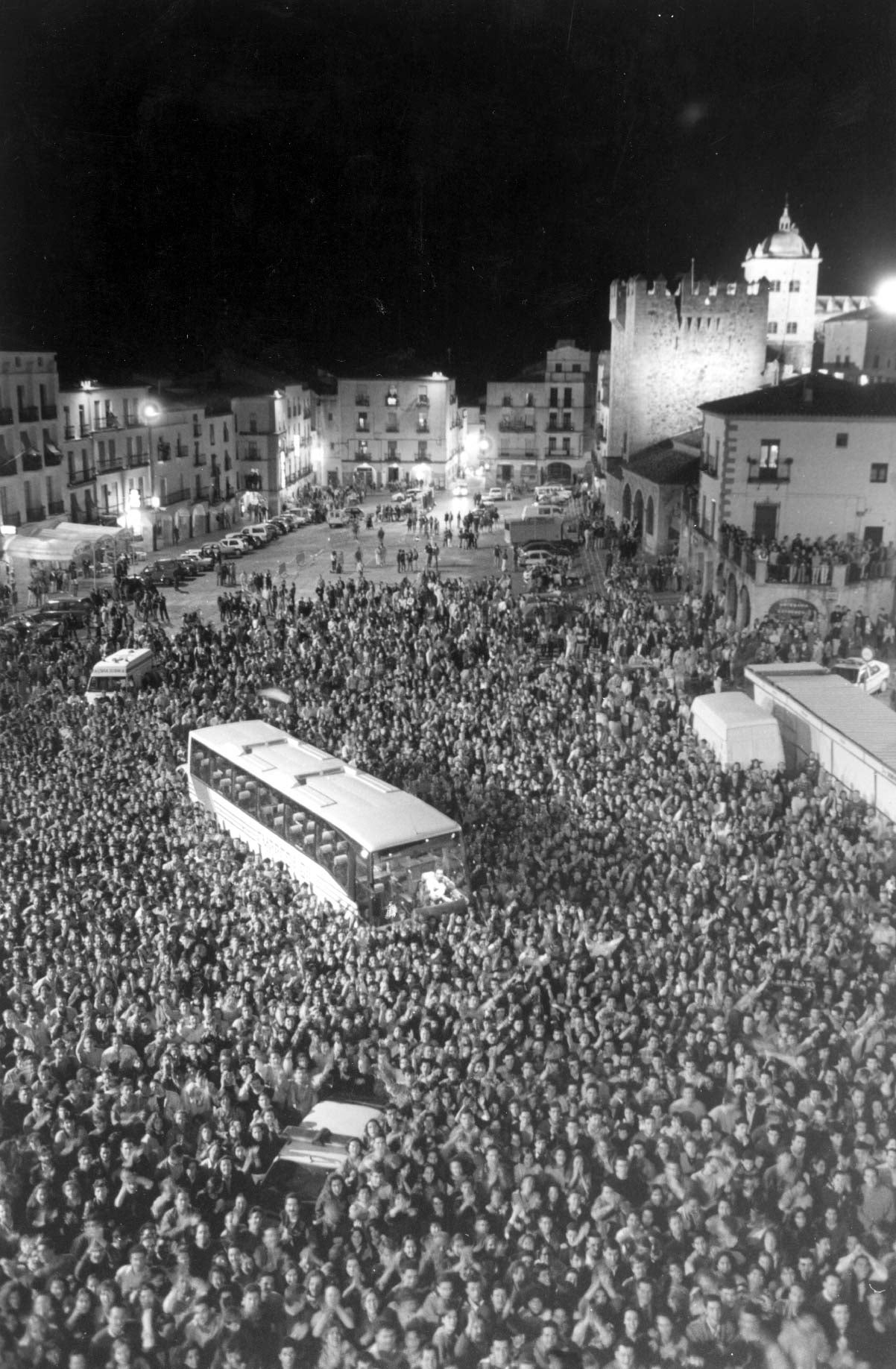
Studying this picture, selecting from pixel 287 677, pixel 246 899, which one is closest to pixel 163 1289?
pixel 246 899

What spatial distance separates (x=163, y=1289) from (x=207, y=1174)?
1697 millimetres

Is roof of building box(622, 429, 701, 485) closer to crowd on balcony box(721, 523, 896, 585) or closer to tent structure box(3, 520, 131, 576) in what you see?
crowd on balcony box(721, 523, 896, 585)

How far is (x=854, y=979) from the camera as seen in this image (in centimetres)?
1258

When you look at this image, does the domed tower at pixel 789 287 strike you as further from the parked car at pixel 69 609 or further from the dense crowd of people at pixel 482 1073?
the dense crowd of people at pixel 482 1073

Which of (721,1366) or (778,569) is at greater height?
(778,569)

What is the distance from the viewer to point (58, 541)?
4081 centimetres

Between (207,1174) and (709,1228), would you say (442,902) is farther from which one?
(709,1228)

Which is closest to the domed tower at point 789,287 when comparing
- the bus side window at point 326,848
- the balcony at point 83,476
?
the balcony at point 83,476

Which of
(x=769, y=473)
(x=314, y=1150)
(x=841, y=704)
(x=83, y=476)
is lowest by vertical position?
(x=314, y=1150)

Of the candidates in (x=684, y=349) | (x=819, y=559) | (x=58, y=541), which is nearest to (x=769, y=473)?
(x=819, y=559)

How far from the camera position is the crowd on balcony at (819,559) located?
30828 millimetres

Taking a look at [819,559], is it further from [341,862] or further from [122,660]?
[341,862]

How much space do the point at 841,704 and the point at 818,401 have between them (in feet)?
56.3

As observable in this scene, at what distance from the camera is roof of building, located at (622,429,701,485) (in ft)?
147
